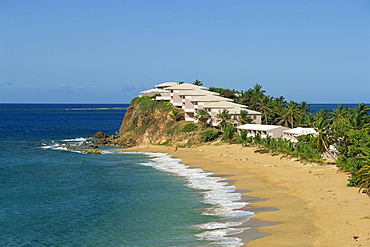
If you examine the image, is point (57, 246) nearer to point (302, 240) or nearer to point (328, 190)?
point (302, 240)

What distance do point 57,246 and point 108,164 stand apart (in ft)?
125

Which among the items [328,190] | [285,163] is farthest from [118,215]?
[285,163]

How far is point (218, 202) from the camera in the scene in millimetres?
39188

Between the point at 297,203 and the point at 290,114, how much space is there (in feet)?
164

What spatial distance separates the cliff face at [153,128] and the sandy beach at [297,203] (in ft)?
88.1

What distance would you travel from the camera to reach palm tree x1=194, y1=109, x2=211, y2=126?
88.3 metres

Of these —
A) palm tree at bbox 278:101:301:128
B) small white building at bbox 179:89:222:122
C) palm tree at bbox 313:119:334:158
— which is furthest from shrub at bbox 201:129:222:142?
palm tree at bbox 313:119:334:158

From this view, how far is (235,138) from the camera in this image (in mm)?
76875

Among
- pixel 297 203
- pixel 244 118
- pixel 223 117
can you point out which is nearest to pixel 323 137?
pixel 297 203

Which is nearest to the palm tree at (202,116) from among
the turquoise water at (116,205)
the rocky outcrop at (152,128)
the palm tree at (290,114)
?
the rocky outcrop at (152,128)

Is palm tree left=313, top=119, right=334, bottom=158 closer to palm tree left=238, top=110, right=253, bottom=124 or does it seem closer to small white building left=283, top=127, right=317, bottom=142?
small white building left=283, top=127, right=317, bottom=142

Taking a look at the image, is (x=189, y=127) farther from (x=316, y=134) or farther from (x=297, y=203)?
(x=297, y=203)

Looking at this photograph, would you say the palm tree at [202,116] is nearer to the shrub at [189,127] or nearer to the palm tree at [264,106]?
the shrub at [189,127]

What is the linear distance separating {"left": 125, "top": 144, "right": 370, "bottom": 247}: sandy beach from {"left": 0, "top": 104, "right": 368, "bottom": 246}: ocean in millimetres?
1962
